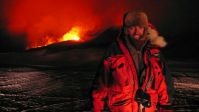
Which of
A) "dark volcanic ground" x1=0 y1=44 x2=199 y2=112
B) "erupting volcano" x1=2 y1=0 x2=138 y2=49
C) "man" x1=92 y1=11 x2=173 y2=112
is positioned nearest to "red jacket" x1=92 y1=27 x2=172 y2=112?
"man" x1=92 y1=11 x2=173 y2=112

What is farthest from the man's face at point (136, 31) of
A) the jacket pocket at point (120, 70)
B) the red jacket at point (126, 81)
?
the jacket pocket at point (120, 70)

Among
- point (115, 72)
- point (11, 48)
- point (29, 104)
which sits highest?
point (11, 48)

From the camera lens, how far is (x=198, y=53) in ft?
78.7

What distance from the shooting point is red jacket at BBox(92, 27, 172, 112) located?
117 inches

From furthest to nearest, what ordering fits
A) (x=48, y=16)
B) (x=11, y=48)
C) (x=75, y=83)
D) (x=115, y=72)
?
(x=48, y=16), (x=11, y=48), (x=75, y=83), (x=115, y=72)

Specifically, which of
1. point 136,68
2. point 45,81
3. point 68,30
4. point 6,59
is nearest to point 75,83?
point 45,81

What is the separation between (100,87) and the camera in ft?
9.95

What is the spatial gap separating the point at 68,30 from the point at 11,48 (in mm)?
5775

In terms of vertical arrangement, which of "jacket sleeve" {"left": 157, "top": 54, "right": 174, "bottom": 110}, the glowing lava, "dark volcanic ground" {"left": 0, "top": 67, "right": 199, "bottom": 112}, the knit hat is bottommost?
"dark volcanic ground" {"left": 0, "top": 67, "right": 199, "bottom": 112}

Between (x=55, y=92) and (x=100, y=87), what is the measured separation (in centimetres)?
769

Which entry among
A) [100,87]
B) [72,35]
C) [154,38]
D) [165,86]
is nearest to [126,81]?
[100,87]

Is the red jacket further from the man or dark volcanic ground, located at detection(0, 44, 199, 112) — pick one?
dark volcanic ground, located at detection(0, 44, 199, 112)

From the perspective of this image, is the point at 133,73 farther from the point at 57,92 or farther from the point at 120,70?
the point at 57,92

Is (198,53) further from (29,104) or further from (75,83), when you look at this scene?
(29,104)
